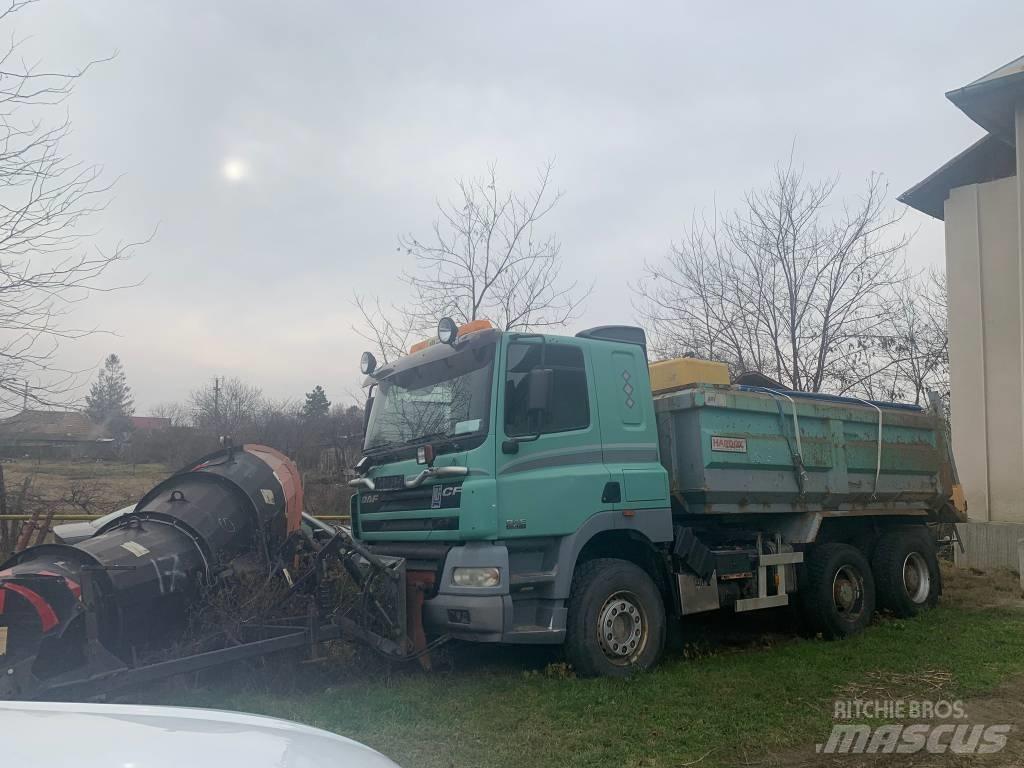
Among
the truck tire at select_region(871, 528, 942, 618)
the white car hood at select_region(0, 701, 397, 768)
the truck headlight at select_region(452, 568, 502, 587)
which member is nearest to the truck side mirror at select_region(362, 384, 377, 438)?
the truck headlight at select_region(452, 568, 502, 587)

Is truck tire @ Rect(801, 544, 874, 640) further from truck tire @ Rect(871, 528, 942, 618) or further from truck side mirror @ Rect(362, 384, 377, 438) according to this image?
truck side mirror @ Rect(362, 384, 377, 438)

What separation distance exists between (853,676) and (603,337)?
3410mm

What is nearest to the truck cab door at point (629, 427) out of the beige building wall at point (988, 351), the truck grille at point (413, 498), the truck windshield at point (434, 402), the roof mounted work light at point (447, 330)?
the truck windshield at point (434, 402)

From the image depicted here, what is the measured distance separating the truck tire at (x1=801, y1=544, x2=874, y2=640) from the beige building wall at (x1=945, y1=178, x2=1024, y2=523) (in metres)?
7.61

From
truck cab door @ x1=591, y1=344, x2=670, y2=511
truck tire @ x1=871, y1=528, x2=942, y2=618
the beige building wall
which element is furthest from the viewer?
the beige building wall

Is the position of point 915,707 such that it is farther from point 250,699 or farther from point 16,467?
point 16,467

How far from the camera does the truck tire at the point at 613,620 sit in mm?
6293

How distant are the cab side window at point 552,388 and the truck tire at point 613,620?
46.6 inches

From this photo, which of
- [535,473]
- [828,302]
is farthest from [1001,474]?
[535,473]

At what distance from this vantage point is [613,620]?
21.6 ft

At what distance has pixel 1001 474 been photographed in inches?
586

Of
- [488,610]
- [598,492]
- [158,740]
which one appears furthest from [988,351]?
[158,740]

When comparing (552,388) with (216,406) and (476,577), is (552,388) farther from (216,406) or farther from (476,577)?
(216,406)

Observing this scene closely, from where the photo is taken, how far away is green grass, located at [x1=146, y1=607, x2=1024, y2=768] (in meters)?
4.86
